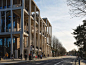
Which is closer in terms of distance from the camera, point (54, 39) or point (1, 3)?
point (1, 3)

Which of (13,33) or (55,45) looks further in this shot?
(55,45)

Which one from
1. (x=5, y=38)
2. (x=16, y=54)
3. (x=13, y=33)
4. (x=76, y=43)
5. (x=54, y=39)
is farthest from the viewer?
(x=54, y=39)

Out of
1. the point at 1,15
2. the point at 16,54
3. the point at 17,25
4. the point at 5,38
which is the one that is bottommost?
the point at 16,54

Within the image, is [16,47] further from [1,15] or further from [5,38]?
[1,15]

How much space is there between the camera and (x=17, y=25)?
4547cm

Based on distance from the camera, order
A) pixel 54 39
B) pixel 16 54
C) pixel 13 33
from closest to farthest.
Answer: pixel 13 33 → pixel 16 54 → pixel 54 39

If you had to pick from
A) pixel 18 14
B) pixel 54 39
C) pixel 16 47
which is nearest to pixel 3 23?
pixel 18 14

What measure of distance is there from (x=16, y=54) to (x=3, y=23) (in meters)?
10.2

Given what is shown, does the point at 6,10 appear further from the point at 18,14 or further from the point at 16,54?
the point at 16,54

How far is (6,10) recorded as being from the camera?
4153 centimetres

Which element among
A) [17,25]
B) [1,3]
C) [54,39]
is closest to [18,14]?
[17,25]

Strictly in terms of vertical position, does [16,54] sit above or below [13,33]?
below

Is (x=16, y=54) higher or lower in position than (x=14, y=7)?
lower

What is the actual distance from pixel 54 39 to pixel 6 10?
172ft
